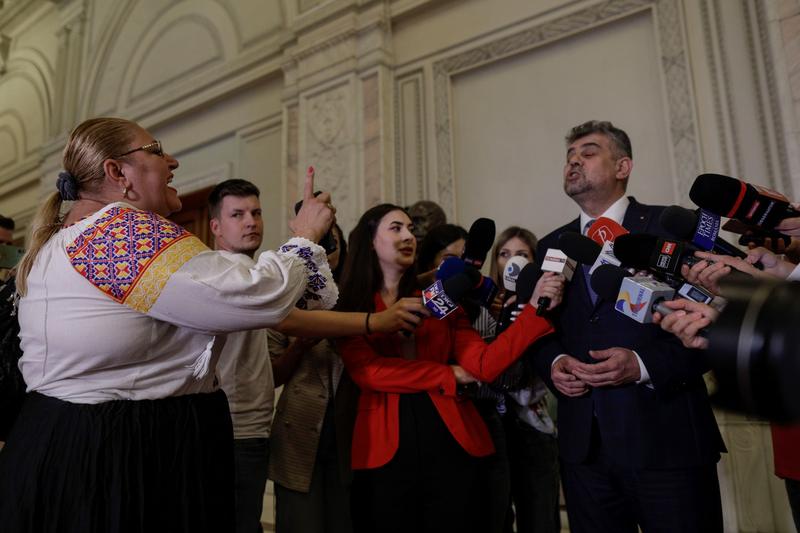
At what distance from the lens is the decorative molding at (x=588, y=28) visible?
3152mm

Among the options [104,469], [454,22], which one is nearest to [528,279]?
[104,469]

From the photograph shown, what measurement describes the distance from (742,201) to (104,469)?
1451 mm

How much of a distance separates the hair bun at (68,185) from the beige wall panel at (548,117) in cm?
275

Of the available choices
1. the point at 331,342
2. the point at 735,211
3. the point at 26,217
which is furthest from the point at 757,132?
the point at 26,217

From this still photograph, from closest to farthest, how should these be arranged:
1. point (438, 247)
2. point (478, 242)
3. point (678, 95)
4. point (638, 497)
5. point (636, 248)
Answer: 1. point (636, 248)
2. point (638, 497)
3. point (478, 242)
4. point (438, 247)
5. point (678, 95)

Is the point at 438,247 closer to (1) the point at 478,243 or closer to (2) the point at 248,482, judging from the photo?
(1) the point at 478,243

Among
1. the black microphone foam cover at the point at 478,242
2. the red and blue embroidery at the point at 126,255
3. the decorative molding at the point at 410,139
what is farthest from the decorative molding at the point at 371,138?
the red and blue embroidery at the point at 126,255

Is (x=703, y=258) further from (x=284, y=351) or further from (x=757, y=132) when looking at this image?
(x=757, y=132)

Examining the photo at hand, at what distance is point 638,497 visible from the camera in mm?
1565

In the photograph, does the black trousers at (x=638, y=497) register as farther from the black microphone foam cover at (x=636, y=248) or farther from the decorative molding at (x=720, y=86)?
the decorative molding at (x=720, y=86)

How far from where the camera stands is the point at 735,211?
1355mm

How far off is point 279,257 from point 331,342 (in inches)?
32.9

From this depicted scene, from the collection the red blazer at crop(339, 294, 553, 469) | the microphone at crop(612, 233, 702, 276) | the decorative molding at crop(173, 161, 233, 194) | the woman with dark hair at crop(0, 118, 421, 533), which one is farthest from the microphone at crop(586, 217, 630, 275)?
the decorative molding at crop(173, 161, 233, 194)

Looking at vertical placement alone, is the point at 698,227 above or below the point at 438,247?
below
